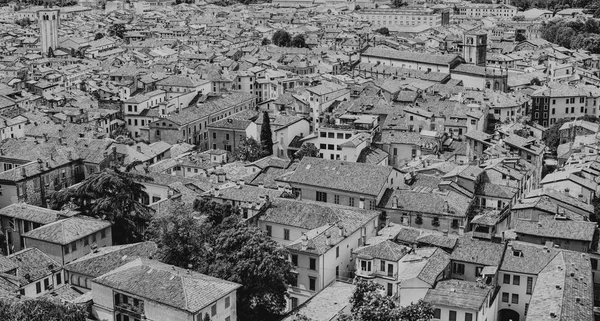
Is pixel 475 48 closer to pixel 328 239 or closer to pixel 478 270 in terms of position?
pixel 478 270

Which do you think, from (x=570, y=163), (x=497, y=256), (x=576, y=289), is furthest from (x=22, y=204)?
(x=570, y=163)

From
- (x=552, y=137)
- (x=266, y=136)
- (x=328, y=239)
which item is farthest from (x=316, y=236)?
(x=552, y=137)

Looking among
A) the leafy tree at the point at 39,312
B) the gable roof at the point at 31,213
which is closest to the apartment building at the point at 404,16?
the gable roof at the point at 31,213

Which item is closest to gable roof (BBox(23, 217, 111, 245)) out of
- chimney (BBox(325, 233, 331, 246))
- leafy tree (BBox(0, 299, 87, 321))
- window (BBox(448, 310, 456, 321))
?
leafy tree (BBox(0, 299, 87, 321))

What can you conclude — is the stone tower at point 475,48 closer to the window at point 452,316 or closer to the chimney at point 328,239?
the chimney at point 328,239

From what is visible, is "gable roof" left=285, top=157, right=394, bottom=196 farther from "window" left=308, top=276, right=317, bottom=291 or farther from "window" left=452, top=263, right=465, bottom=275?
"window" left=308, top=276, right=317, bottom=291
